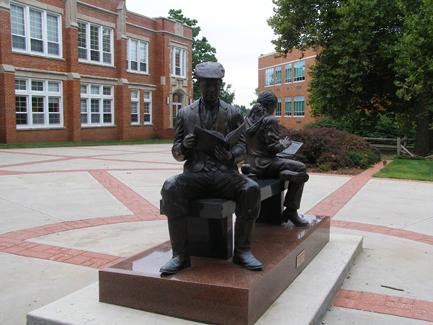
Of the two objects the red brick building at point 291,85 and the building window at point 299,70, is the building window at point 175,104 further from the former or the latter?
the building window at point 299,70

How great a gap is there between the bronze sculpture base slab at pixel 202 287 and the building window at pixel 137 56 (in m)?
31.9

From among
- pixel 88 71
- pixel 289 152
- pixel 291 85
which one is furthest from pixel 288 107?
pixel 289 152

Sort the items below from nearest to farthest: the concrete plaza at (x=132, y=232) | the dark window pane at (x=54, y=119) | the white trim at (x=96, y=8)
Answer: the concrete plaza at (x=132, y=232) < the dark window pane at (x=54, y=119) < the white trim at (x=96, y=8)

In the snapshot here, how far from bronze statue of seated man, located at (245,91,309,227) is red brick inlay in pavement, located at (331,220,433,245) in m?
2.19

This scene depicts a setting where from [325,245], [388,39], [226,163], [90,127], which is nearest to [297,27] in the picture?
[388,39]

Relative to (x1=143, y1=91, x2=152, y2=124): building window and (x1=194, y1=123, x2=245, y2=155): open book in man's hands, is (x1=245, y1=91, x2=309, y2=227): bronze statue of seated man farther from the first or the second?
(x1=143, y1=91, x2=152, y2=124): building window

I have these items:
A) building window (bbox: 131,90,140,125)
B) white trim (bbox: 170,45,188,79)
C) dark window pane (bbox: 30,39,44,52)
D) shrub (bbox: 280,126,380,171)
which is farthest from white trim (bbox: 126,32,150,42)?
shrub (bbox: 280,126,380,171)

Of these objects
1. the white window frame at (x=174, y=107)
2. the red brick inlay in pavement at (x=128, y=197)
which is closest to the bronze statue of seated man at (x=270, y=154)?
the red brick inlay in pavement at (x=128, y=197)

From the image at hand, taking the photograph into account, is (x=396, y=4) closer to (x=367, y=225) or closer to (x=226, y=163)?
(x=367, y=225)

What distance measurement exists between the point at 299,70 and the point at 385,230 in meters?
51.6

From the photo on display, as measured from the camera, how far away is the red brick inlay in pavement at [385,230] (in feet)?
22.3

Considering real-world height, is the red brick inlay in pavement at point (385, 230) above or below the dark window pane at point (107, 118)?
below

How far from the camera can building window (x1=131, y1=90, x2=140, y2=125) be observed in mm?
34875

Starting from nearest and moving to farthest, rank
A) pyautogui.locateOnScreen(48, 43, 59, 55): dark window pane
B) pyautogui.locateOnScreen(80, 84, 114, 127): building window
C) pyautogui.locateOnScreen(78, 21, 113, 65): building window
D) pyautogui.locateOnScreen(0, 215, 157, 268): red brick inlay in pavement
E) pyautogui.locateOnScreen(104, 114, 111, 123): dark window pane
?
pyautogui.locateOnScreen(0, 215, 157, 268): red brick inlay in pavement, pyautogui.locateOnScreen(48, 43, 59, 55): dark window pane, pyautogui.locateOnScreen(78, 21, 113, 65): building window, pyautogui.locateOnScreen(80, 84, 114, 127): building window, pyautogui.locateOnScreen(104, 114, 111, 123): dark window pane
